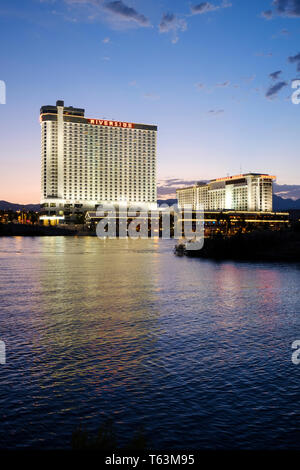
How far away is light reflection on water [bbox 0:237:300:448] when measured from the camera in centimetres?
1349

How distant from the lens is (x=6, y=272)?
5809cm

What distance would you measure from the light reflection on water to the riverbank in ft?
161

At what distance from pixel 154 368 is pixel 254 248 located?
76281 mm

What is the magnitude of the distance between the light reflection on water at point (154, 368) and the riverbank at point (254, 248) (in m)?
49.2

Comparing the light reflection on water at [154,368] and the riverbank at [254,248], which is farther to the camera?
the riverbank at [254,248]

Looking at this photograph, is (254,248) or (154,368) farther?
(254,248)

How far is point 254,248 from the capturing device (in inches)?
3617

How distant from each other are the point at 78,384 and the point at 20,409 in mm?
2734

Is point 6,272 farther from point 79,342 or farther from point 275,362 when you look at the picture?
point 275,362

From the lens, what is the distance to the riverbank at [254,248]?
87000 millimetres

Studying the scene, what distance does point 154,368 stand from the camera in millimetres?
18734

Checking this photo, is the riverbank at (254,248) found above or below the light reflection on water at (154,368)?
above

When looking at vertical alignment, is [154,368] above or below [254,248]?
below
